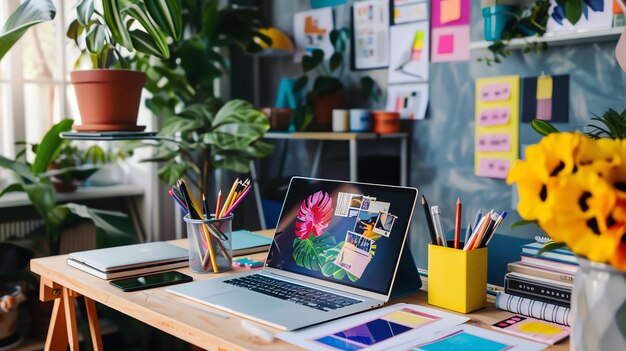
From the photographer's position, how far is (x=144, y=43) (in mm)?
1797

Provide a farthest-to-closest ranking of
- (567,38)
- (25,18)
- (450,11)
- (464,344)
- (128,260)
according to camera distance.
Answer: (450,11) → (567,38) → (25,18) → (128,260) → (464,344)

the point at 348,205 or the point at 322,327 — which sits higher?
the point at 348,205

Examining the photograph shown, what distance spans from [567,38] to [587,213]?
1857 millimetres

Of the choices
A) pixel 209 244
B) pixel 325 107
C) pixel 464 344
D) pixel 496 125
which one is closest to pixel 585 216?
pixel 464 344

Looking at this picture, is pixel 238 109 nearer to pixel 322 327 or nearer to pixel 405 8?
pixel 405 8

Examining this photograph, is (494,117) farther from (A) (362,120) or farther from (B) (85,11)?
(B) (85,11)

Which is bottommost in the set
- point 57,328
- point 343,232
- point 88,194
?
point 57,328

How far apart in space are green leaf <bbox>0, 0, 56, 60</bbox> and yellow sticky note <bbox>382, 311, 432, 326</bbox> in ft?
4.23

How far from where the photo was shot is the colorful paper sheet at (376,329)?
1.02 metres

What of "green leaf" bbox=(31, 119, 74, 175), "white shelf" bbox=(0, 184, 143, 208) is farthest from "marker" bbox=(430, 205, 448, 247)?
"white shelf" bbox=(0, 184, 143, 208)

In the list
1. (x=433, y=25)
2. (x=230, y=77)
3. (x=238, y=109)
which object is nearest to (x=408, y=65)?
(x=433, y=25)

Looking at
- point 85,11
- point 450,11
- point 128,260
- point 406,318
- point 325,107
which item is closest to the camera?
point 406,318

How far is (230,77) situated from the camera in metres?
3.79

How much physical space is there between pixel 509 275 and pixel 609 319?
37cm
